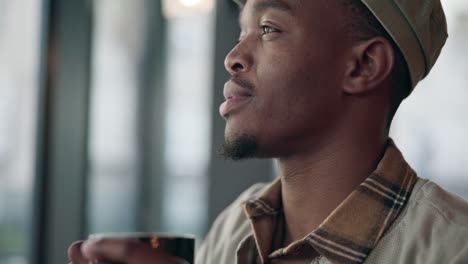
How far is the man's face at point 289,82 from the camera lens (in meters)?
1.20

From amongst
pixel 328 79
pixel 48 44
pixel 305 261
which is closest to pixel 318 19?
pixel 328 79

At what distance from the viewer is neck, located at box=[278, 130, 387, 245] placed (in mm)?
1204

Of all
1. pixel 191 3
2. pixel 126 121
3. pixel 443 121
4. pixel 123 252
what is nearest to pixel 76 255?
pixel 123 252

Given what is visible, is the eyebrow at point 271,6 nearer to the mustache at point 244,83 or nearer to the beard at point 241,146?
the mustache at point 244,83

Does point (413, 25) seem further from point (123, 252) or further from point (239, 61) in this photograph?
point (123, 252)

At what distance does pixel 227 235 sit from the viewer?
1377mm

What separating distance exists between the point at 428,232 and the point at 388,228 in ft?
0.24

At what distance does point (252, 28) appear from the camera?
4.18ft

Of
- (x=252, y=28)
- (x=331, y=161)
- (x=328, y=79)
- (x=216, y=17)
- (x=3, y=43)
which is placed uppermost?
(x=216, y=17)

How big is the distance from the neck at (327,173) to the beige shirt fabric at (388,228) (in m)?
0.05

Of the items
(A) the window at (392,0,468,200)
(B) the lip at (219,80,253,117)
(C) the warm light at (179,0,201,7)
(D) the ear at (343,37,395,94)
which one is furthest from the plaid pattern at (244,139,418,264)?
(C) the warm light at (179,0,201,7)

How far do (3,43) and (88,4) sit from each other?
576 millimetres

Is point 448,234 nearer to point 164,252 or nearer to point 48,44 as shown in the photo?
point 164,252

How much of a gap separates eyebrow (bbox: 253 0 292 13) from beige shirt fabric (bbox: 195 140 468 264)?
0.34m
